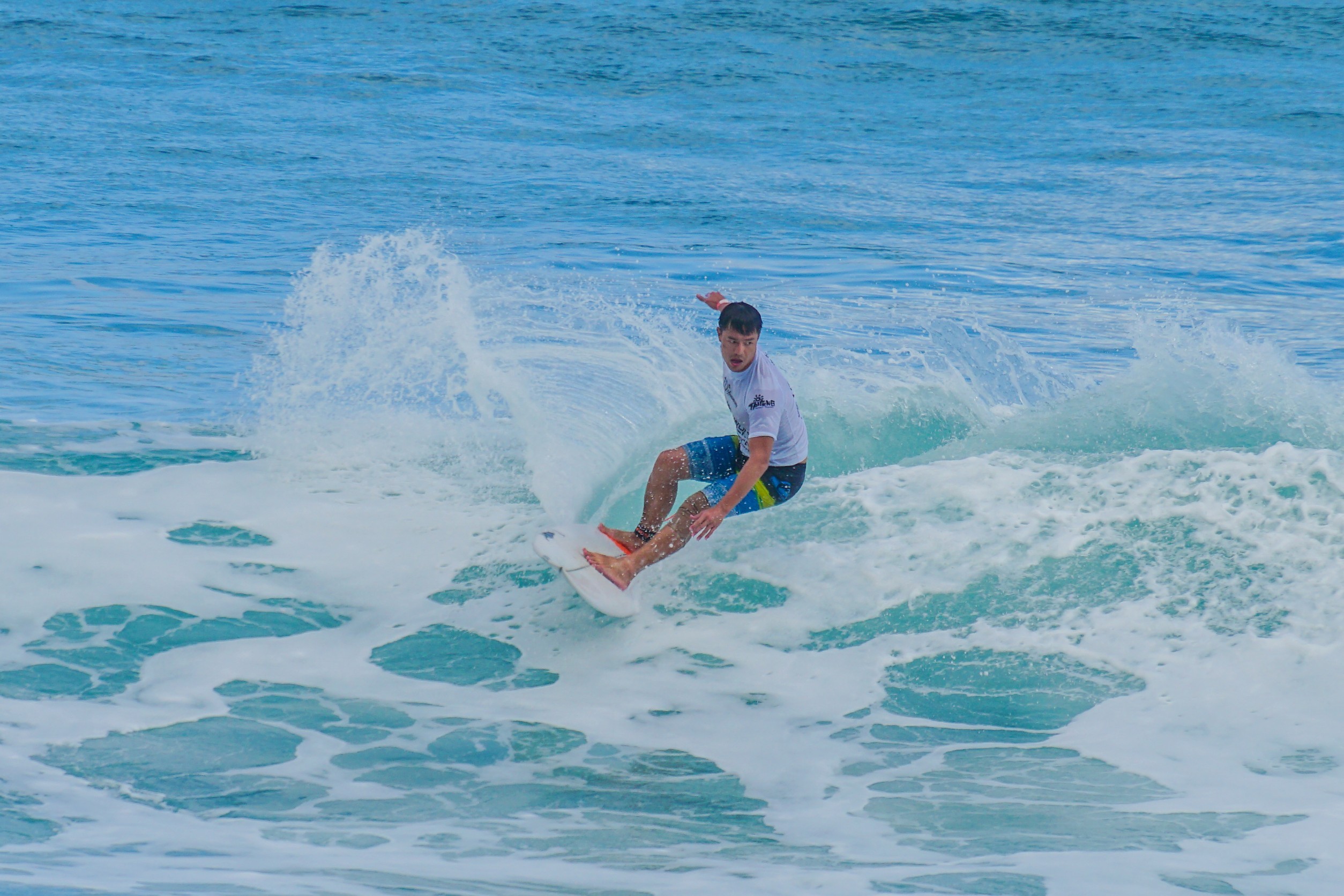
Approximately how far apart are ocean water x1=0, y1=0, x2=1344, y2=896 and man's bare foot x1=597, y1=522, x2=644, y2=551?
33 centimetres

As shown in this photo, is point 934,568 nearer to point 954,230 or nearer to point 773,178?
point 954,230

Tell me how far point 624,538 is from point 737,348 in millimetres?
1185

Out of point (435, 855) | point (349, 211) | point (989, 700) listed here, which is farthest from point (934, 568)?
point (349, 211)

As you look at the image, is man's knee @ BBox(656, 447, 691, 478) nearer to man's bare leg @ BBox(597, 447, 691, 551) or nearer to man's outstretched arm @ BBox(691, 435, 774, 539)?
man's bare leg @ BBox(597, 447, 691, 551)

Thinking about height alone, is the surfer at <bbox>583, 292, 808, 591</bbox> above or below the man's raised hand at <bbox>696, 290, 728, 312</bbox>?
below

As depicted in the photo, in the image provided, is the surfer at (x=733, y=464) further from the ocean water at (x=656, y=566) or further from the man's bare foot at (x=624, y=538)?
the ocean water at (x=656, y=566)

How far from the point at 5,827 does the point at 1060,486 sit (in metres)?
5.51

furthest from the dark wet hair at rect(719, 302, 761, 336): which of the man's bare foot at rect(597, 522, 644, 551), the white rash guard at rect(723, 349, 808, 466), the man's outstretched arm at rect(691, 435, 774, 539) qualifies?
the man's bare foot at rect(597, 522, 644, 551)

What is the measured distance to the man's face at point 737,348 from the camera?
539 centimetres

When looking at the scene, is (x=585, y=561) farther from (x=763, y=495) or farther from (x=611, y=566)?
(x=763, y=495)

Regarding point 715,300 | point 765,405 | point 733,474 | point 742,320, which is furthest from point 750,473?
point 715,300

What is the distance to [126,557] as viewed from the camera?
6.44 m

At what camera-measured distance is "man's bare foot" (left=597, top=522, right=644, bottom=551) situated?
5902 millimetres

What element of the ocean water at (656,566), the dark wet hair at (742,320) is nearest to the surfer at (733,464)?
the dark wet hair at (742,320)
